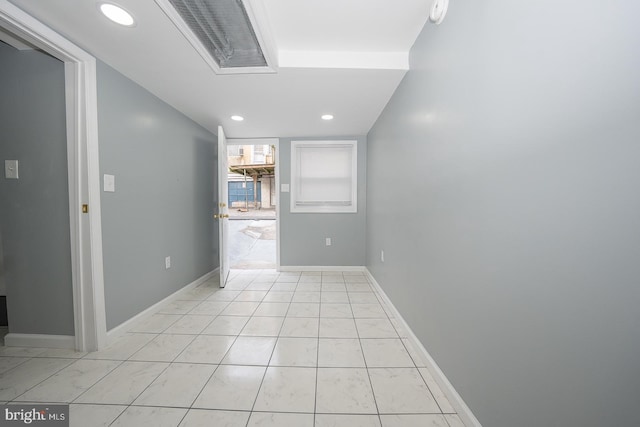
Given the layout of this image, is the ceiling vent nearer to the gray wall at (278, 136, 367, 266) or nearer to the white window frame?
the white window frame

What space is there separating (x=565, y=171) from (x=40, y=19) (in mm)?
2759

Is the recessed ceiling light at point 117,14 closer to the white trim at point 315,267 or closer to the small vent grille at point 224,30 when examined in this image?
the small vent grille at point 224,30

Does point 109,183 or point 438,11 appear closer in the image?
point 438,11

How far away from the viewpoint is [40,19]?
1363mm

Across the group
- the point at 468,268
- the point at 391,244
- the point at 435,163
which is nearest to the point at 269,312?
the point at 391,244

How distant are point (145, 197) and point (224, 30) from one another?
5.37ft

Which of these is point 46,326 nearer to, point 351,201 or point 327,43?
point 327,43

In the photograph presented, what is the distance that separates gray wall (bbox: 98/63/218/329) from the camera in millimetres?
1786

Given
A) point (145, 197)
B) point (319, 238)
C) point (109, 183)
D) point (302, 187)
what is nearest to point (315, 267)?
point (319, 238)

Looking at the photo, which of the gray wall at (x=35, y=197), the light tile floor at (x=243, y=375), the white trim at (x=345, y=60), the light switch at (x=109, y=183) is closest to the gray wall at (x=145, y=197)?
the light switch at (x=109, y=183)

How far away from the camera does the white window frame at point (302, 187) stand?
364cm

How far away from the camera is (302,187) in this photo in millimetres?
3783

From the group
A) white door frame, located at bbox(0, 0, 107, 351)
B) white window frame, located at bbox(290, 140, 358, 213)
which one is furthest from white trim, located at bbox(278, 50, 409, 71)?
white window frame, located at bbox(290, 140, 358, 213)

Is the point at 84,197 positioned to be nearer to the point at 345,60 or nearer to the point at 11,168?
the point at 11,168
